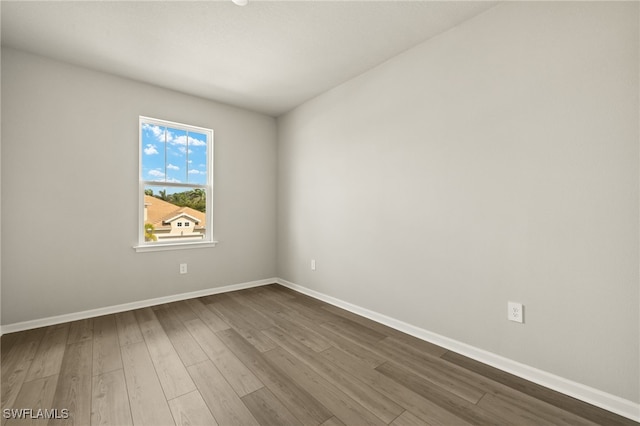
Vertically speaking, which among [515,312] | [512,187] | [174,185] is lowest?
[515,312]

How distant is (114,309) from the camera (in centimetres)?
289

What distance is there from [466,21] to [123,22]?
2657mm

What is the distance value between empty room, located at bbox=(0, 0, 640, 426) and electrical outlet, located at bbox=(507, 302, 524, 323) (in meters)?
0.02

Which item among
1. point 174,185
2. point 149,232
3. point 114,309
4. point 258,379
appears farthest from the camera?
point 174,185

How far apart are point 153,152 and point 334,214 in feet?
7.46

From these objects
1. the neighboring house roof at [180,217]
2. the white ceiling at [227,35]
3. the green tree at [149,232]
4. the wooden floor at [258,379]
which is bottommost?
the wooden floor at [258,379]

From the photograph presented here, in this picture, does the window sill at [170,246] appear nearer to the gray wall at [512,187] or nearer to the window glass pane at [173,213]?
the window glass pane at [173,213]

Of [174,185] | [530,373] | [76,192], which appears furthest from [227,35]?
[530,373]

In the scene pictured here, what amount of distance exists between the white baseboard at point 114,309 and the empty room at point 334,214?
0.06 ft

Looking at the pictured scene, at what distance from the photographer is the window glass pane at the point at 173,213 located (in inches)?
126

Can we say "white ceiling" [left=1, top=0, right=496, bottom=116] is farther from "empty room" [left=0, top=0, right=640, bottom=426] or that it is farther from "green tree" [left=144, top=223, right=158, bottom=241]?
"green tree" [left=144, top=223, right=158, bottom=241]

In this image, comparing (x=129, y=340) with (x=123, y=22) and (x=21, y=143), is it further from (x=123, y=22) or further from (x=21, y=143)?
(x=123, y=22)

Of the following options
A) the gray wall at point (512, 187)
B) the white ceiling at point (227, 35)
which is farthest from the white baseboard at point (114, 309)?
the white ceiling at point (227, 35)

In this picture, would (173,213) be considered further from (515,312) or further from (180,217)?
(515,312)
